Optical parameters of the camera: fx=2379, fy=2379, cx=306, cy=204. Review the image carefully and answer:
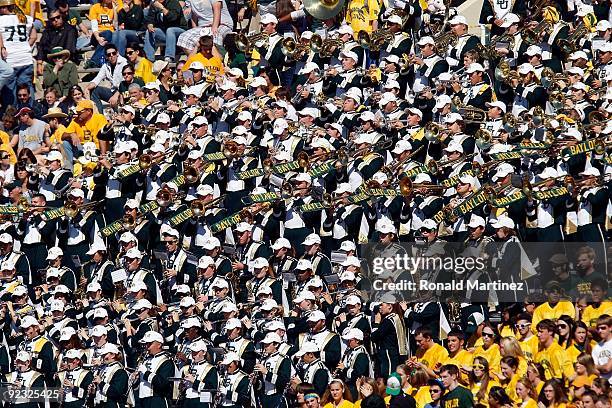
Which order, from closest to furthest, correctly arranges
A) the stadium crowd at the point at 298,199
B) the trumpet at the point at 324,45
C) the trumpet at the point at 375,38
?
the stadium crowd at the point at 298,199
the trumpet at the point at 375,38
the trumpet at the point at 324,45

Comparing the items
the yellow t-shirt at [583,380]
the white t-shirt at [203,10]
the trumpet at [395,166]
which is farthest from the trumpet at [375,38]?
the yellow t-shirt at [583,380]

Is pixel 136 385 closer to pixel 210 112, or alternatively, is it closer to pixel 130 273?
pixel 130 273

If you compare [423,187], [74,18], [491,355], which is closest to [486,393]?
[491,355]

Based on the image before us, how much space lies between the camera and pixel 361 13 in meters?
31.0

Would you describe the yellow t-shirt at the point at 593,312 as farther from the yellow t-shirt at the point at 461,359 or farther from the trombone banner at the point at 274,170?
the trombone banner at the point at 274,170

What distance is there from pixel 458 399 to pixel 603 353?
144 centimetres

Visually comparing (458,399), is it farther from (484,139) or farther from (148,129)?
(148,129)

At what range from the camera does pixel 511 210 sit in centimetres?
2583

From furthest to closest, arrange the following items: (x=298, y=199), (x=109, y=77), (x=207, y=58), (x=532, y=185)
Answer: (x=109, y=77), (x=207, y=58), (x=298, y=199), (x=532, y=185)

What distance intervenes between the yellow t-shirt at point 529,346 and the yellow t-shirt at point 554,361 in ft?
0.32

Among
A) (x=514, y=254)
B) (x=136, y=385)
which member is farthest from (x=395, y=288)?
(x=136, y=385)

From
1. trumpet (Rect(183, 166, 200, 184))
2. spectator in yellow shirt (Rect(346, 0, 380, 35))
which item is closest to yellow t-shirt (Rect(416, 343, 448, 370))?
trumpet (Rect(183, 166, 200, 184))

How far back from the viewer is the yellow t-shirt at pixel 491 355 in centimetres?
2323

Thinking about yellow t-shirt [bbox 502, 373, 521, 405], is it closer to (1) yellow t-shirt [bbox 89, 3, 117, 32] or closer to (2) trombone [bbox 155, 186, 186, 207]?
(2) trombone [bbox 155, 186, 186, 207]
